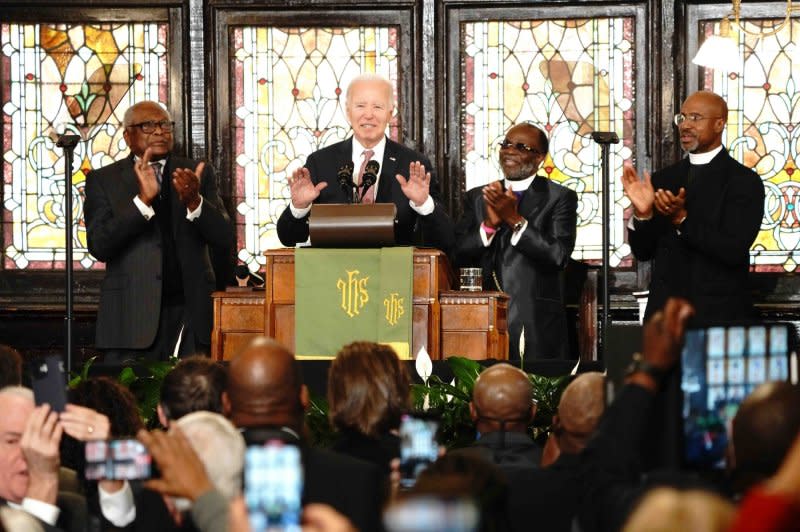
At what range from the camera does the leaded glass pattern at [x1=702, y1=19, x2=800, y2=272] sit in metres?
9.24

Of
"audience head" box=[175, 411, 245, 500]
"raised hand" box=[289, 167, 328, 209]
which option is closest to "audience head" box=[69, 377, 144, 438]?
"audience head" box=[175, 411, 245, 500]

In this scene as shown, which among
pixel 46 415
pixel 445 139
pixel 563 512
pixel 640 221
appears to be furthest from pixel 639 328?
pixel 445 139

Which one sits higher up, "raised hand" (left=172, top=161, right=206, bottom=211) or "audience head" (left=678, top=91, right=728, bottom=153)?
"audience head" (left=678, top=91, right=728, bottom=153)

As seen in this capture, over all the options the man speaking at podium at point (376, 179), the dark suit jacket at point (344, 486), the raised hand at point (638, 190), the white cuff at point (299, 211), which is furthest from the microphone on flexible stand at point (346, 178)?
the dark suit jacket at point (344, 486)

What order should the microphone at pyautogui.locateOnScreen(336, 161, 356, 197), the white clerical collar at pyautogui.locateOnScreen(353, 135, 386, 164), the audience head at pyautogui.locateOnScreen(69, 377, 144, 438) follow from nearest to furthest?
the audience head at pyautogui.locateOnScreen(69, 377, 144, 438)
the microphone at pyautogui.locateOnScreen(336, 161, 356, 197)
the white clerical collar at pyautogui.locateOnScreen(353, 135, 386, 164)

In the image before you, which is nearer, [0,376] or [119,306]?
[0,376]

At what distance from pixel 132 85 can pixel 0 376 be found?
17.2 ft

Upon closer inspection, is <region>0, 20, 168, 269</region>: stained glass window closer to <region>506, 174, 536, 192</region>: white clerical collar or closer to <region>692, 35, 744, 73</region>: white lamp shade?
<region>506, 174, 536, 192</region>: white clerical collar

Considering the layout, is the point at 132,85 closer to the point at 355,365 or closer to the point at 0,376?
the point at 0,376

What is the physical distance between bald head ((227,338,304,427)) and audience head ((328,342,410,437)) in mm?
385

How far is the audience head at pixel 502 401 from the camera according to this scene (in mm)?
4031

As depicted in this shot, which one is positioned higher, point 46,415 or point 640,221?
point 640,221

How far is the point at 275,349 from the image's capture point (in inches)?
127

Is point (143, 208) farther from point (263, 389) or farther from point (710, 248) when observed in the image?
point (263, 389)
